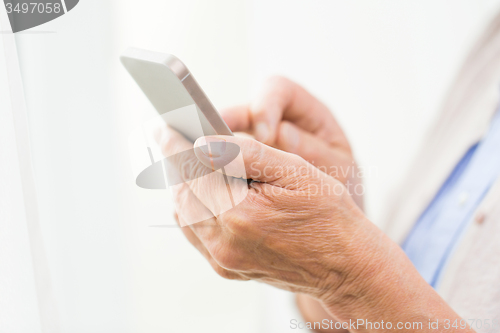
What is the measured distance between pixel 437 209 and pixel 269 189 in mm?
438

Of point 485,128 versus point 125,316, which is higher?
point 485,128

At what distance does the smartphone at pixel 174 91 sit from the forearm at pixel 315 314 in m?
0.42

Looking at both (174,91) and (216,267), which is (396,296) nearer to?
(216,267)

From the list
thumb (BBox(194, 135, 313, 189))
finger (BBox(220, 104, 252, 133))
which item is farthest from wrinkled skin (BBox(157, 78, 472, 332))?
finger (BBox(220, 104, 252, 133))

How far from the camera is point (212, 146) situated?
0.99 ft

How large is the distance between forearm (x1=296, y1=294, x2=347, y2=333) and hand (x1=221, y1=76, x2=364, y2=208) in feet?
0.67

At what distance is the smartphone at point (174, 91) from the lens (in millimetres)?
282

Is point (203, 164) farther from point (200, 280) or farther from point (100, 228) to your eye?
point (200, 280)

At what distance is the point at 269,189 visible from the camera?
32 centimetres

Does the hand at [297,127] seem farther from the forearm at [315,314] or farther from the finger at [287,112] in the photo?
the forearm at [315,314]

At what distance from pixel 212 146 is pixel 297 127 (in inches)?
12.2

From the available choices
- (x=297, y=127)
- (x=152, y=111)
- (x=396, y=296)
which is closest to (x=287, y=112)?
(x=297, y=127)

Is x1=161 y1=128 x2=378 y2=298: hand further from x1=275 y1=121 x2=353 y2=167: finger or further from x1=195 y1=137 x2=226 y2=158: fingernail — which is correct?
x1=275 y1=121 x2=353 y2=167: finger

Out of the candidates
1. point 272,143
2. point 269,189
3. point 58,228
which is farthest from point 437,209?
point 58,228
